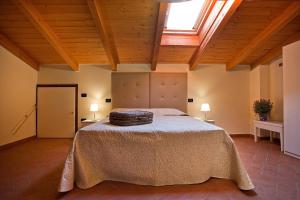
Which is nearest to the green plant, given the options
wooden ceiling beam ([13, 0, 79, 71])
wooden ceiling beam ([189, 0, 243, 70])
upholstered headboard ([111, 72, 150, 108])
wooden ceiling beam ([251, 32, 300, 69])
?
wooden ceiling beam ([251, 32, 300, 69])

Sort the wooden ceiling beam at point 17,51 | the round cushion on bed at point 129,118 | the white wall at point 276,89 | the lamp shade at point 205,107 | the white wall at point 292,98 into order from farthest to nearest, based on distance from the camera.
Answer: the lamp shade at point 205,107
the white wall at point 276,89
the wooden ceiling beam at point 17,51
the white wall at point 292,98
the round cushion on bed at point 129,118

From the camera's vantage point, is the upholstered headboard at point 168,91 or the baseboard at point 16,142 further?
the upholstered headboard at point 168,91

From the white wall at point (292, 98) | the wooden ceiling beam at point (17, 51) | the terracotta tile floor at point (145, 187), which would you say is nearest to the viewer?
the terracotta tile floor at point (145, 187)

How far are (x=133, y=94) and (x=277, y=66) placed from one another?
11.4ft

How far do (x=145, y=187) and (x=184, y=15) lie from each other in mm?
3100

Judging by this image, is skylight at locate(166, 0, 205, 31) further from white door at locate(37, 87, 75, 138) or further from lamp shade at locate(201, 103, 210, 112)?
white door at locate(37, 87, 75, 138)

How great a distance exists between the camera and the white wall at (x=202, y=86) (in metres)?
4.61

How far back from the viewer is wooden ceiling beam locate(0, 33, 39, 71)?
3471 millimetres

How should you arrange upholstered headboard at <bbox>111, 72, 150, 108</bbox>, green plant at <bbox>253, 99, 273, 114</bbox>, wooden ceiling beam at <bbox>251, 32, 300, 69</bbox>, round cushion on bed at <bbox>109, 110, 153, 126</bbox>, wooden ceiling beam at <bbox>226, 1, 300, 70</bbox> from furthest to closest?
upholstered headboard at <bbox>111, 72, 150, 108</bbox> → green plant at <bbox>253, 99, 273, 114</bbox> → wooden ceiling beam at <bbox>251, 32, 300, 69</bbox> → wooden ceiling beam at <bbox>226, 1, 300, 70</bbox> → round cushion on bed at <bbox>109, 110, 153, 126</bbox>

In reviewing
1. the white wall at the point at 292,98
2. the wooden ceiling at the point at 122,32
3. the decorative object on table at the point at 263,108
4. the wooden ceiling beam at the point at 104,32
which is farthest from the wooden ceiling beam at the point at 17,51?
the decorative object on table at the point at 263,108

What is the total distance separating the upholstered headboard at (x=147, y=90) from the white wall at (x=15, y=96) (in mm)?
2002

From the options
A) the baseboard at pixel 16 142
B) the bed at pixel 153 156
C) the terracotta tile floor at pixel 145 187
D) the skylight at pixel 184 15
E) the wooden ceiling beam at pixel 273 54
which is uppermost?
the skylight at pixel 184 15

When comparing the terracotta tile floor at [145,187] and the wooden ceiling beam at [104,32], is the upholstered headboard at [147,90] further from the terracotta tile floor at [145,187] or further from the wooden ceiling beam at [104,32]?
the terracotta tile floor at [145,187]

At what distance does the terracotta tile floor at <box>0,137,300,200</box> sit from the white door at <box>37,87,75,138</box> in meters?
1.50
